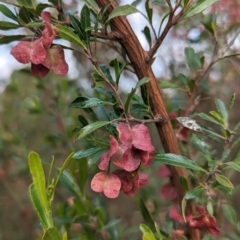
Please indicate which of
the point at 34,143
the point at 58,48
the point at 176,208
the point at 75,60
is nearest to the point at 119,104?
the point at 58,48

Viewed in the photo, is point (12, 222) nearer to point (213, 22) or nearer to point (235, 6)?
point (235, 6)

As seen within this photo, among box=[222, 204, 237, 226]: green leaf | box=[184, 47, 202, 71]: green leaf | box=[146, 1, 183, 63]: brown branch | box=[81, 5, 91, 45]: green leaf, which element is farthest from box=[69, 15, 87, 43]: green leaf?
box=[222, 204, 237, 226]: green leaf

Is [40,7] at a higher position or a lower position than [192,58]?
higher

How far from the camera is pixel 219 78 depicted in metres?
2.06

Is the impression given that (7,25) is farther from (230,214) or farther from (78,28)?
(230,214)

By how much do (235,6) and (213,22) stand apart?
1.14 meters

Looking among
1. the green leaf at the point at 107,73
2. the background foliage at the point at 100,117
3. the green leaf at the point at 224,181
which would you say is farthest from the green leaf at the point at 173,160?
the background foliage at the point at 100,117

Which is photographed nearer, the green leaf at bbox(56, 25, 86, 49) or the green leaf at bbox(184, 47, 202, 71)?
the green leaf at bbox(56, 25, 86, 49)

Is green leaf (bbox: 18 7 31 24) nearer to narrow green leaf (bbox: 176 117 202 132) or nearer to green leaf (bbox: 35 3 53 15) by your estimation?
green leaf (bbox: 35 3 53 15)

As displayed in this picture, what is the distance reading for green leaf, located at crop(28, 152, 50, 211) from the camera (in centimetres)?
59

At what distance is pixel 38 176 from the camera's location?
0.60 meters

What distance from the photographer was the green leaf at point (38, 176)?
59 centimetres

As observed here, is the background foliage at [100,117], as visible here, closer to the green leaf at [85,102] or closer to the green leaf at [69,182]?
the green leaf at [69,182]

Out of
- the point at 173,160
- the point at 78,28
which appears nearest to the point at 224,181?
the point at 173,160
